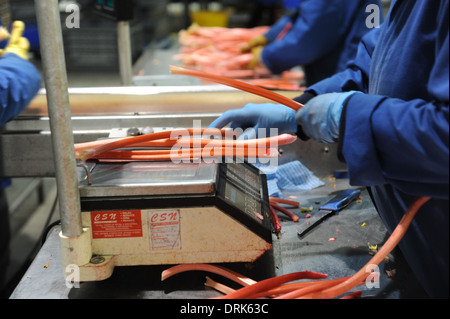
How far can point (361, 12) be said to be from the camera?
2018 millimetres

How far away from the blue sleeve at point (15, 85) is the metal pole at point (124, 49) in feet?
1.40

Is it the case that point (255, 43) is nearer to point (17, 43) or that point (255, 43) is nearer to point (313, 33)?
point (313, 33)

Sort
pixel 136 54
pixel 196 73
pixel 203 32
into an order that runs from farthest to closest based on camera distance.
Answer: pixel 136 54 → pixel 203 32 → pixel 196 73

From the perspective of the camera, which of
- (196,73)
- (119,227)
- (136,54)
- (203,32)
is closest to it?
(119,227)

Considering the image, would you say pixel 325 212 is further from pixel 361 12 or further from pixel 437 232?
pixel 361 12

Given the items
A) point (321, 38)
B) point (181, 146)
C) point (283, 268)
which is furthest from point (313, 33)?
point (283, 268)

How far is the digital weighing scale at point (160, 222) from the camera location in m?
0.92

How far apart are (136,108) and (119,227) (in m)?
0.78

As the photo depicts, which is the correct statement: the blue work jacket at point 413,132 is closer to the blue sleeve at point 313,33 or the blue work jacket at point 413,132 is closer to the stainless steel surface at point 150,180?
the stainless steel surface at point 150,180

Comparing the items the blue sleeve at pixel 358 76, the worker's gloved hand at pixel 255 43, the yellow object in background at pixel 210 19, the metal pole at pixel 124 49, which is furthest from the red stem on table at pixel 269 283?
the yellow object in background at pixel 210 19

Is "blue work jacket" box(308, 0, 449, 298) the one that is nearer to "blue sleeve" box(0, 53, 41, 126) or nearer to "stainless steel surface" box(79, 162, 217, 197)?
"stainless steel surface" box(79, 162, 217, 197)

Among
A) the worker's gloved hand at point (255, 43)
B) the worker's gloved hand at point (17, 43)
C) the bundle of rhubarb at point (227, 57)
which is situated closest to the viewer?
the worker's gloved hand at point (17, 43)

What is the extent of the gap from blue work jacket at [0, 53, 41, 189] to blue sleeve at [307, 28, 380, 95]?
→ 0.93m
